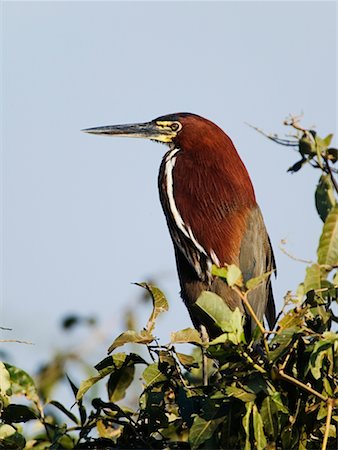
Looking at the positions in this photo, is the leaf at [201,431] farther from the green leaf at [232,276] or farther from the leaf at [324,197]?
the leaf at [324,197]

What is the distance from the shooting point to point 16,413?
2455 millimetres

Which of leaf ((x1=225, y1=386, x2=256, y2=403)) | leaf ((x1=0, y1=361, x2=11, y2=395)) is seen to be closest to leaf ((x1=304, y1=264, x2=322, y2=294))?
leaf ((x1=225, y1=386, x2=256, y2=403))

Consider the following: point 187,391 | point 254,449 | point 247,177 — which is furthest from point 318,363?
point 247,177

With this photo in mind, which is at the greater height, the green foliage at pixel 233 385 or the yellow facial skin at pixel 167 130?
the yellow facial skin at pixel 167 130

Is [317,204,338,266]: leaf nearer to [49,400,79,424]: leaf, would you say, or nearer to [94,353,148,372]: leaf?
[94,353,148,372]: leaf

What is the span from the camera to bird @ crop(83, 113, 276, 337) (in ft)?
11.0

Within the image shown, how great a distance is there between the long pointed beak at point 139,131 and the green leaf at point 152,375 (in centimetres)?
154

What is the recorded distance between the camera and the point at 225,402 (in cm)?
206

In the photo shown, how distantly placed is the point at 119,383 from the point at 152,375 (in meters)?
0.28

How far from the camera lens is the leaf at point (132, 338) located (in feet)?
7.18

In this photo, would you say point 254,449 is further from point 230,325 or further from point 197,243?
point 197,243

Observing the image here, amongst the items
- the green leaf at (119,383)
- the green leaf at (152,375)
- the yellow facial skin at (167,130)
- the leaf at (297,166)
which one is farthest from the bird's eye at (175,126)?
the green leaf at (152,375)

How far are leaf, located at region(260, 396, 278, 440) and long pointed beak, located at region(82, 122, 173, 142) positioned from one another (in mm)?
1851

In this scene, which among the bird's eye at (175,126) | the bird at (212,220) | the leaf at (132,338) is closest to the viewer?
the leaf at (132,338)
